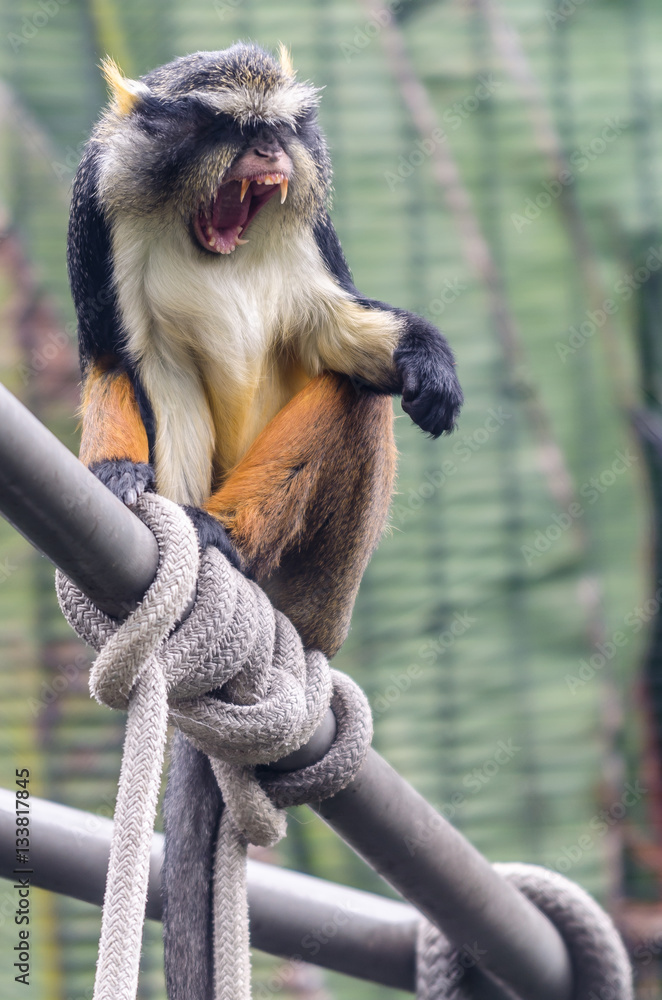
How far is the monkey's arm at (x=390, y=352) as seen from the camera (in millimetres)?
1443

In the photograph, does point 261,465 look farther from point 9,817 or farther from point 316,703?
point 9,817

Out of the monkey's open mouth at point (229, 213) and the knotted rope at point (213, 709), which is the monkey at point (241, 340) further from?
the knotted rope at point (213, 709)

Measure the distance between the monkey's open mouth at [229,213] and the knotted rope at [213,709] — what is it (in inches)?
22.7

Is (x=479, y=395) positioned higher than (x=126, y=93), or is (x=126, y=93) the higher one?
(x=479, y=395)

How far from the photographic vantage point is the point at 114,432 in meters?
1.45

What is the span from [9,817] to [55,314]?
5.73 ft

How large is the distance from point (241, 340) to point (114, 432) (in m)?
0.25

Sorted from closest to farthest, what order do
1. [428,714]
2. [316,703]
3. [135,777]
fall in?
[135,777]
[316,703]
[428,714]

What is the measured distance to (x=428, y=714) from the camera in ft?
9.32

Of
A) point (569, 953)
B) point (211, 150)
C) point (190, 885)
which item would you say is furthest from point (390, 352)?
point (569, 953)

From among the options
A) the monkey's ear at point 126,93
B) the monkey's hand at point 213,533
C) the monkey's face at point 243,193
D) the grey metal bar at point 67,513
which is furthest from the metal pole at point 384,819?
the monkey's ear at point 126,93

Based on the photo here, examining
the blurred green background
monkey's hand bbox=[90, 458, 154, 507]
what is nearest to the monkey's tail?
monkey's hand bbox=[90, 458, 154, 507]

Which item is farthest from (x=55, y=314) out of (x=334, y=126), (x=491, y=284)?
(x=491, y=284)

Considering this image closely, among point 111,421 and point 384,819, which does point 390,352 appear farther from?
point 384,819
